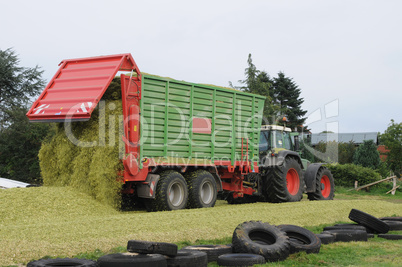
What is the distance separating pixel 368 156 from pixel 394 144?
22.9 feet

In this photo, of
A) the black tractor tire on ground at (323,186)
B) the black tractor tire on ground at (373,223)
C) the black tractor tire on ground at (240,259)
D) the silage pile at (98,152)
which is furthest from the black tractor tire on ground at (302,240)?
the black tractor tire on ground at (323,186)

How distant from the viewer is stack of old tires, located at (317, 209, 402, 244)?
8.02 m

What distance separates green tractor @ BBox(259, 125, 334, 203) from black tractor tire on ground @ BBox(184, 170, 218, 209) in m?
2.61

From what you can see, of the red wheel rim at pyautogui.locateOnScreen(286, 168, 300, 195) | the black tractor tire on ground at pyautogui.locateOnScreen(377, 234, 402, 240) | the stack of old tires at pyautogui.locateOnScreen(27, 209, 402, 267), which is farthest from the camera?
the red wheel rim at pyautogui.locateOnScreen(286, 168, 300, 195)

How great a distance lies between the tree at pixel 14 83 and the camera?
29906mm

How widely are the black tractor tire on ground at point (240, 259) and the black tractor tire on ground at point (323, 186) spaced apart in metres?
10.5

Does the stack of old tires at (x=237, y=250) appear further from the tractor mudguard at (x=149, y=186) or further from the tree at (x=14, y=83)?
the tree at (x=14, y=83)

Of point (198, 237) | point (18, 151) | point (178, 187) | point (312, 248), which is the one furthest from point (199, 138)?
point (18, 151)

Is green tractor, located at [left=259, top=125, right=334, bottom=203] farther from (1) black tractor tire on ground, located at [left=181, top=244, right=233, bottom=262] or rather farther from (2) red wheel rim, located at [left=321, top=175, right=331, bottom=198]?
(1) black tractor tire on ground, located at [left=181, top=244, right=233, bottom=262]

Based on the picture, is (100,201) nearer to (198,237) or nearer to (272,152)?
(198,237)

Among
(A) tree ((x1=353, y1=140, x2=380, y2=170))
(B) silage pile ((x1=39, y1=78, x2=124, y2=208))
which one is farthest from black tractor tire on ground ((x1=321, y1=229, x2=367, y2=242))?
(A) tree ((x1=353, y1=140, x2=380, y2=170))

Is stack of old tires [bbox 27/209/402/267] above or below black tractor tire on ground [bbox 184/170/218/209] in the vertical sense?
below

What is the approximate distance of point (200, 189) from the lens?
11914 mm

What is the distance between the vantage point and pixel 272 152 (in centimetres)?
1480
